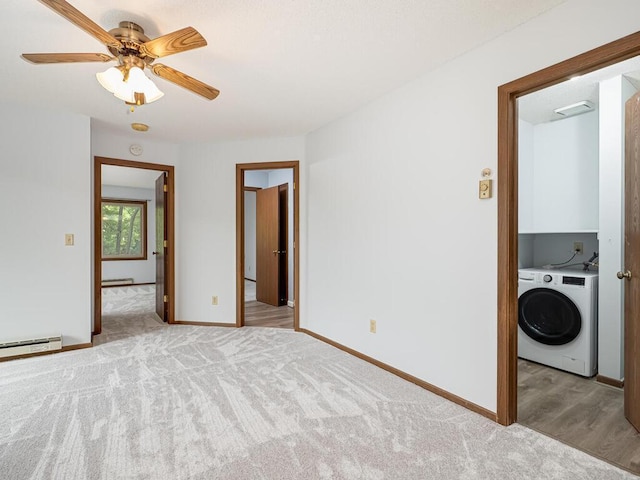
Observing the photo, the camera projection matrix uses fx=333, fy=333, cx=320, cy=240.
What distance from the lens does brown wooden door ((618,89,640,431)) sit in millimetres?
1921

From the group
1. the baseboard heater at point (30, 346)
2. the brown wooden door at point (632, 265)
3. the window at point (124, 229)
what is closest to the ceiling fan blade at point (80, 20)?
the baseboard heater at point (30, 346)

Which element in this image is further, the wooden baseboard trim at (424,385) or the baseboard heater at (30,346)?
the baseboard heater at (30,346)

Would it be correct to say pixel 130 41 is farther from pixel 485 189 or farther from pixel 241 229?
pixel 241 229

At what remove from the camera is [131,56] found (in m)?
1.85

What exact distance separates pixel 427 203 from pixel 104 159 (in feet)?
11.9

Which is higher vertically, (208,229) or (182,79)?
(182,79)

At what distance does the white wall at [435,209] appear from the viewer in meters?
1.92

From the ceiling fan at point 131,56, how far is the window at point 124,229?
6.81 m

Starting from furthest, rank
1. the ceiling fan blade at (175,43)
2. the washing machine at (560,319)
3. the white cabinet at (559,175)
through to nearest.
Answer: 1. the white cabinet at (559,175)
2. the washing machine at (560,319)
3. the ceiling fan blade at (175,43)

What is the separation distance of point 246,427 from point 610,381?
276 centimetres

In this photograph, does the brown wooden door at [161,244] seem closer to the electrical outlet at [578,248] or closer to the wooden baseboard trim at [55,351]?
the wooden baseboard trim at [55,351]

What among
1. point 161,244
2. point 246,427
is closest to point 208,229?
point 161,244

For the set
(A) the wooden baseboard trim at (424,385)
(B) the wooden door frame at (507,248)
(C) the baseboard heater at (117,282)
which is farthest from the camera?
(C) the baseboard heater at (117,282)

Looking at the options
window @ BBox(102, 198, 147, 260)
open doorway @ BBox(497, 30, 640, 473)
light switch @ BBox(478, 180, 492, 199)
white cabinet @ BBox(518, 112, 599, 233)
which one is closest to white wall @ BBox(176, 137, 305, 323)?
light switch @ BBox(478, 180, 492, 199)
